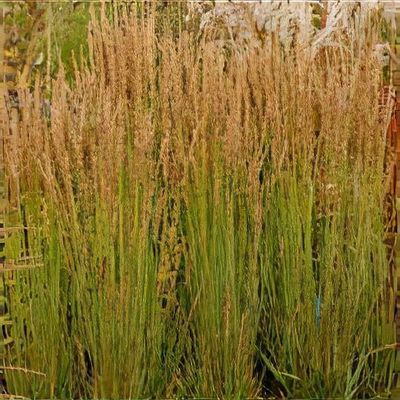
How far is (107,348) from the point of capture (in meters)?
4.03

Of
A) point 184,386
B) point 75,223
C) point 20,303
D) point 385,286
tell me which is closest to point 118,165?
point 75,223

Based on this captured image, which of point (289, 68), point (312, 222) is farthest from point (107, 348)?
point (289, 68)

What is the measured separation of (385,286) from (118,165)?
51.8 inches

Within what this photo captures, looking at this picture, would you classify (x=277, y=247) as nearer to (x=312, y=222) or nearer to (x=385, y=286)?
(x=312, y=222)

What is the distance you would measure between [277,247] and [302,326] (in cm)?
37

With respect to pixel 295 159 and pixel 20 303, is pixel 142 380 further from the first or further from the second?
pixel 295 159

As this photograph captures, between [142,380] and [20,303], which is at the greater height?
[20,303]

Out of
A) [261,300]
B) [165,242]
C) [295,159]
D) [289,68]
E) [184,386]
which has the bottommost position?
[184,386]

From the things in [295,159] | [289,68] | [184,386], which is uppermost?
[289,68]

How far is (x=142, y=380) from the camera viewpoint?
407 cm

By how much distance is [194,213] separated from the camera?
404 centimetres

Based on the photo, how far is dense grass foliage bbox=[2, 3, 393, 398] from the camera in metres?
4.01

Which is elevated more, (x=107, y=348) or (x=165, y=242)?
(x=165, y=242)

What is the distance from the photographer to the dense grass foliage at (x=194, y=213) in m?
4.01
